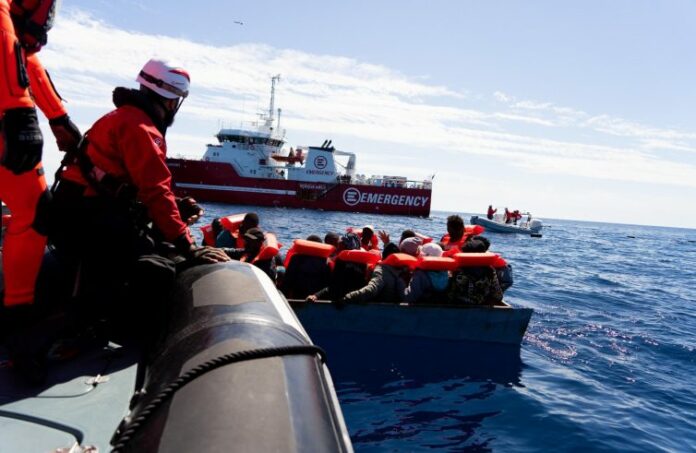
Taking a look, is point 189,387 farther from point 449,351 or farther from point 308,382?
point 449,351

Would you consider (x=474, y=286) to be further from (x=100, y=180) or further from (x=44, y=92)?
(x=44, y=92)

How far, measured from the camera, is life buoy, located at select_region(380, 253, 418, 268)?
7070 millimetres

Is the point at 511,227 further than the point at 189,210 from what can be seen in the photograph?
Yes

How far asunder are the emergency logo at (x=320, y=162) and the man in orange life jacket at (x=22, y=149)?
43.0 metres

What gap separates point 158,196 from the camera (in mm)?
2918

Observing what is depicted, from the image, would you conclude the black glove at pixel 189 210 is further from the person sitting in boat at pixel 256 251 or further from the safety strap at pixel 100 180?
the safety strap at pixel 100 180

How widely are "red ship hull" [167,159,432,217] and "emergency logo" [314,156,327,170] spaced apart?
1.71 meters

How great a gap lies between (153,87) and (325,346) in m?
4.60

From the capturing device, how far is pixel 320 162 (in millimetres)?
46250

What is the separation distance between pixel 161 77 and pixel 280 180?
41597mm

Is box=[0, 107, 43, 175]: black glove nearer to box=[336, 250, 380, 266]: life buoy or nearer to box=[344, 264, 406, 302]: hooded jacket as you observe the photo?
box=[336, 250, 380, 266]: life buoy

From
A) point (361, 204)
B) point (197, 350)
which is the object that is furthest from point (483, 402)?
point (361, 204)

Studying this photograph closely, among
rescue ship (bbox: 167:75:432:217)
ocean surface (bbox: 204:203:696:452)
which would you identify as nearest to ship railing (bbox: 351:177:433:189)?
rescue ship (bbox: 167:75:432:217)

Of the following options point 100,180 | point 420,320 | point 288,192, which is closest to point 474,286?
point 420,320
